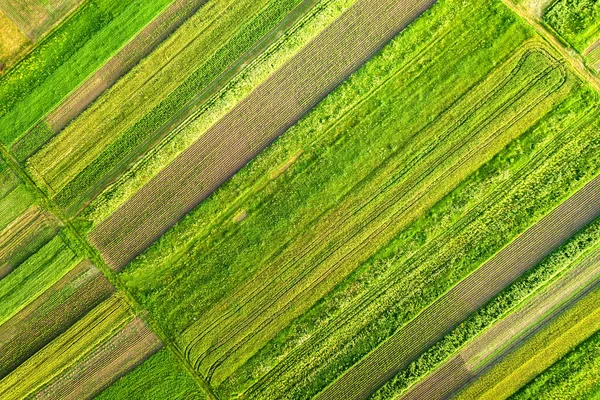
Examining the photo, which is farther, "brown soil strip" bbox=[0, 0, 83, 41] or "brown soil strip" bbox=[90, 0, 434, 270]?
"brown soil strip" bbox=[0, 0, 83, 41]

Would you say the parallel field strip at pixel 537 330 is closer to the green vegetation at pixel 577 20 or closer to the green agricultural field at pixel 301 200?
the green agricultural field at pixel 301 200

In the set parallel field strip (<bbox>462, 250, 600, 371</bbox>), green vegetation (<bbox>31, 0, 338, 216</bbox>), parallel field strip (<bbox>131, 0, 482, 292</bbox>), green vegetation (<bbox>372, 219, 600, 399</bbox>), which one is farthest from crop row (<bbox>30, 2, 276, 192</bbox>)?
parallel field strip (<bbox>462, 250, 600, 371</bbox>)

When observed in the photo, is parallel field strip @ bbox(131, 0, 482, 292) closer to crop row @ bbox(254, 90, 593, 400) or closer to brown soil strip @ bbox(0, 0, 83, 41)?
crop row @ bbox(254, 90, 593, 400)

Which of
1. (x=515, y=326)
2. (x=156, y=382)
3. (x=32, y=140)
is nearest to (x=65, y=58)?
(x=32, y=140)

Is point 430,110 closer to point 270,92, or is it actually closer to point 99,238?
point 270,92

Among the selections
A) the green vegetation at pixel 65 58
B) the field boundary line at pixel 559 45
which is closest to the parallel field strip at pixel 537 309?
the field boundary line at pixel 559 45

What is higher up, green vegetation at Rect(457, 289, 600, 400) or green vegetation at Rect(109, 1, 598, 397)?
green vegetation at Rect(109, 1, 598, 397)

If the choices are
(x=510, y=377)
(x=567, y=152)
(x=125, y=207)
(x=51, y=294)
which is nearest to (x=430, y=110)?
(x=567, y=152)
